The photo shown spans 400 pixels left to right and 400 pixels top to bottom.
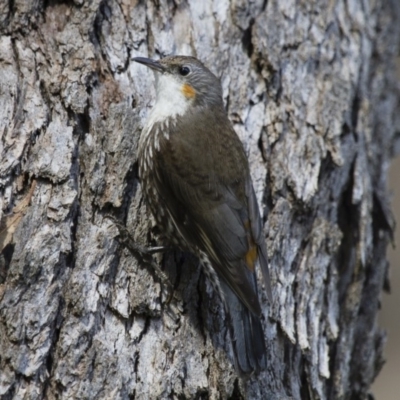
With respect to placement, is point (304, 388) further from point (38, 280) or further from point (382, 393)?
point (382, 393)

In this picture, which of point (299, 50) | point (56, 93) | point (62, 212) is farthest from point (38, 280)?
point (299, 50)

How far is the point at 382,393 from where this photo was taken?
299 inches

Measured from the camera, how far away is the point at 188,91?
14.2 feet

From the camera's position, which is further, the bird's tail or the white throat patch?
the white throat patch

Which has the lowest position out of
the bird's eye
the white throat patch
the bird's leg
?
the bird's leg

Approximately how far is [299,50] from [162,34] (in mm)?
897

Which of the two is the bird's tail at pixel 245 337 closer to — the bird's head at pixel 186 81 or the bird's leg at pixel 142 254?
the bird's leg at pixel 142 254

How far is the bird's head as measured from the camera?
4.14 m

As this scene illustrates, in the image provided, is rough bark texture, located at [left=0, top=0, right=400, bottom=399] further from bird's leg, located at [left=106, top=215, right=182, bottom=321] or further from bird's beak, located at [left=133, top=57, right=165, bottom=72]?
bird's beak, located at [left=133, top=57, right=165, bottom=72]

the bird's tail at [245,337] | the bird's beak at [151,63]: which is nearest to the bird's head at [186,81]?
the bird's beak at [151,63]

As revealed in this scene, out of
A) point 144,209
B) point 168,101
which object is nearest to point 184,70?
point 168,101

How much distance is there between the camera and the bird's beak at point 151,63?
4.01 metres

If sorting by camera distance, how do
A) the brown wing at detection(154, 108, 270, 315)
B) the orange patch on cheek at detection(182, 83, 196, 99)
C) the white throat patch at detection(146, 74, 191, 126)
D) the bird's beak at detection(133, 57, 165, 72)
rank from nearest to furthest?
the brown wing at detection(154, 108, 270, 315) → the bird's beak at detection(133, 57, 165, 72) → the white throat patch at detection(146, 74, 191, 126) → the orange patch on cheek at detection(182, 83, 196, 99)

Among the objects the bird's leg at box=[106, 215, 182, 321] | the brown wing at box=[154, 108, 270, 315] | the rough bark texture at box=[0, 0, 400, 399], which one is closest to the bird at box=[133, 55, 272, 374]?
the brown wing at box=[154, 108, 270, 315]
